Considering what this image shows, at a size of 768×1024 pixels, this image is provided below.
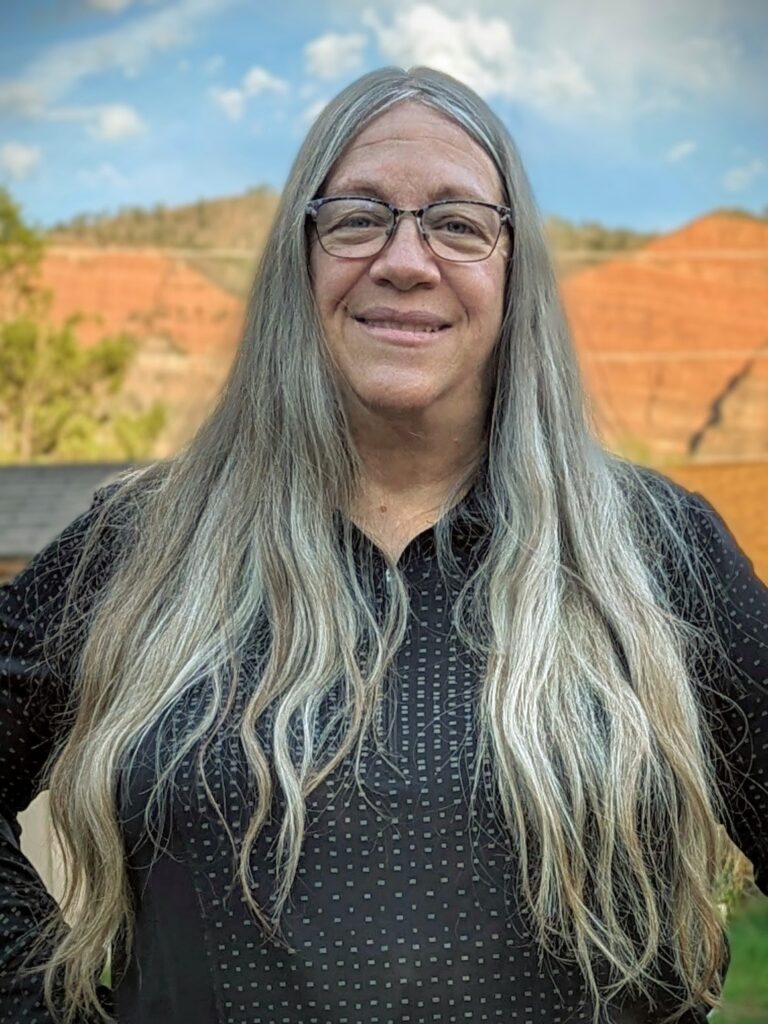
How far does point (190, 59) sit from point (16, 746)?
358 centimetres

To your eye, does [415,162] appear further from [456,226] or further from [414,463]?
[414,463]

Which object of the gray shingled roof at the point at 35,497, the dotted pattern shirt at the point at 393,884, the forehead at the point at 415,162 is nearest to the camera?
the dotted pattern shirt at the point at 393,884

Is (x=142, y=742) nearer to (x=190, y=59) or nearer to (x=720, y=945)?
(x=720, y=945)

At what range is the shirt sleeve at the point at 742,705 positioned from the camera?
172 centimetres

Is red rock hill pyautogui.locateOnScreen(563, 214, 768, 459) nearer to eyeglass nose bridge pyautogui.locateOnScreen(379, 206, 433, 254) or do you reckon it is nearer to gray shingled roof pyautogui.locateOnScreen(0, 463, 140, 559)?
gray shingled roof pyautogui.locateOnScreen(0, 463, 140, 559)

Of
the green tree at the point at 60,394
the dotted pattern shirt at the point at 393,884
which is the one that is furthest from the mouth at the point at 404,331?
the green tree at the point at 60,394

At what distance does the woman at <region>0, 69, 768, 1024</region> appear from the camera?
1.60 m

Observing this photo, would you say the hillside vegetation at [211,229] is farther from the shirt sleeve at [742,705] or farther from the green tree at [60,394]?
the shirt sleeve at [742,705]

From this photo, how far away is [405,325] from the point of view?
5.86 ft

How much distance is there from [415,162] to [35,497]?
3490 mm

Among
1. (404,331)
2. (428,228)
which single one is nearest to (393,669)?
(404,331)

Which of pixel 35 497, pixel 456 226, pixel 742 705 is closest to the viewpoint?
pixel 742 705

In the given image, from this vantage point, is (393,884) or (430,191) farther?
(430,191)

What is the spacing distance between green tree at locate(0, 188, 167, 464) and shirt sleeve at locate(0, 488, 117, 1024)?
314 cm
